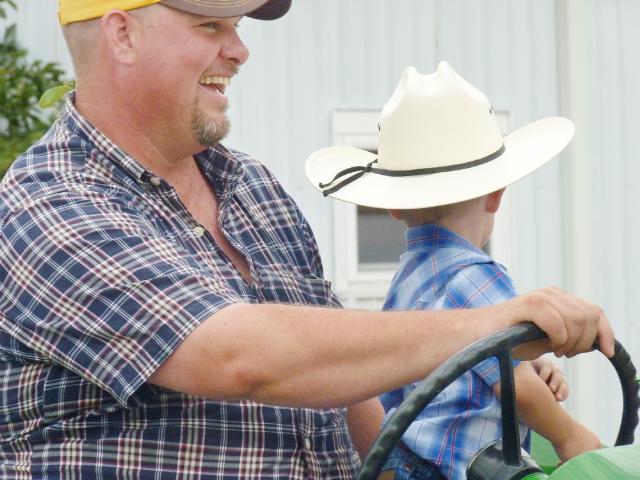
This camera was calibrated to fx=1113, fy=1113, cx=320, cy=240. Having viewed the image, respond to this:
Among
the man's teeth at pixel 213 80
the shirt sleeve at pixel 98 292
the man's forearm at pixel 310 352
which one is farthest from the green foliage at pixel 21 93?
the man's forearm at pixel 310 352

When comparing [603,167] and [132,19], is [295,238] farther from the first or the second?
[603,167]

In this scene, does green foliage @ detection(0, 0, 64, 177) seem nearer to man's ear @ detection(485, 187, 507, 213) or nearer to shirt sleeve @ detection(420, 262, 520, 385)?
man's ear @ detection(485, 187, 507, 213)

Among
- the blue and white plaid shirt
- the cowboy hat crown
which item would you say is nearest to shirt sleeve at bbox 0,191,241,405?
the blue and white plaid shirt

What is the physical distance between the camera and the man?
74.0 inches

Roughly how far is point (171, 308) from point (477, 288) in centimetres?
75

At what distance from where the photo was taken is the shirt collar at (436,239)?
256 centimetres

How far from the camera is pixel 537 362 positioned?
2.54m

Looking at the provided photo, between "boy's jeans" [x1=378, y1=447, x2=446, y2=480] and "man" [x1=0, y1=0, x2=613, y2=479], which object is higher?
"man" [x1=0, y1=0, x2=613, y2=479]

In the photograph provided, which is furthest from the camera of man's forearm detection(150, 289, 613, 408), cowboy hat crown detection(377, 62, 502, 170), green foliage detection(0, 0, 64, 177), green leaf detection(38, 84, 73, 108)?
green foliage detection(0, 0, 64, 177)

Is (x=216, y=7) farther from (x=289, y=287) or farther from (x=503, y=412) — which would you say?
(x=503, y=412)

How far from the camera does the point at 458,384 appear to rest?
7.64 ft

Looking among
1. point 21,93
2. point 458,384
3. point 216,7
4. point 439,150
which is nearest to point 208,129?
point 216,7

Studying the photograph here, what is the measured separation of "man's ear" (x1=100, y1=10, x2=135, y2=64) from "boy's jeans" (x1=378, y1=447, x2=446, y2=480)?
3.44 feet

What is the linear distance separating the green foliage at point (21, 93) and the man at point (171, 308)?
2.51 metres
